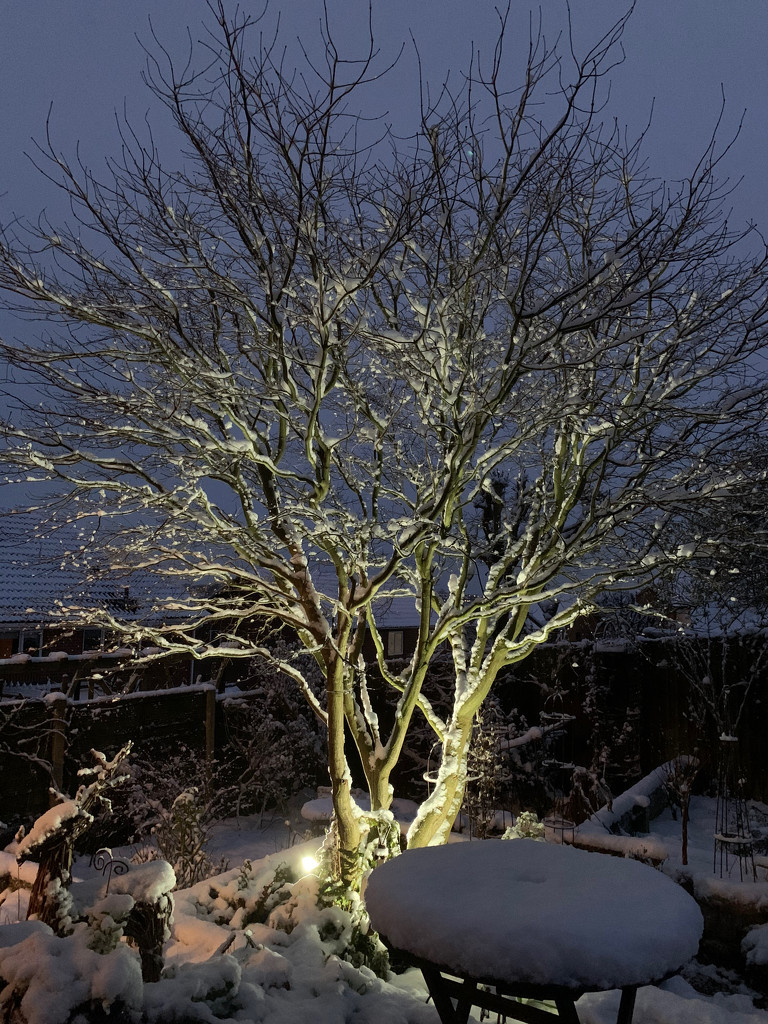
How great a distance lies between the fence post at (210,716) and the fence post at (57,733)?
2105 mm

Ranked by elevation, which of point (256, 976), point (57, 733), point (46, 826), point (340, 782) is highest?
point (46, 826)

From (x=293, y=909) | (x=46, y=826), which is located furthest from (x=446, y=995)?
(x=293, y=909)

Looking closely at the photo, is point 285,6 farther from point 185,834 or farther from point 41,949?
point 185,834

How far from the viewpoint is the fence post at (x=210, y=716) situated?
9352 mm

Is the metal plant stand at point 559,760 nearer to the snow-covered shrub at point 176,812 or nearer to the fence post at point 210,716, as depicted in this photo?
the snow-covered shrub at point 176,812

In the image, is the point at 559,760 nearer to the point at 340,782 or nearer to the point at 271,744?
the point at 271,744

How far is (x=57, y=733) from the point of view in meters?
7.62

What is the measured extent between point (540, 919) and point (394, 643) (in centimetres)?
2163

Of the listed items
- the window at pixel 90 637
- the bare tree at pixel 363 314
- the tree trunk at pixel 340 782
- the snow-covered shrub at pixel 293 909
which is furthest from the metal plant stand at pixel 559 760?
the window at pixel 90 637

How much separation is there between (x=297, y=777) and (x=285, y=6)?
1006 centimetres

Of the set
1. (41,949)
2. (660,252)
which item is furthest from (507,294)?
(41,949)

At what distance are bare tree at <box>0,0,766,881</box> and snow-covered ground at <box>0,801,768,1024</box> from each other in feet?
2.58

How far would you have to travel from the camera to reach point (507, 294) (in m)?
4.21

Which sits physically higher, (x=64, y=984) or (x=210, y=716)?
(x=64, y=984)
